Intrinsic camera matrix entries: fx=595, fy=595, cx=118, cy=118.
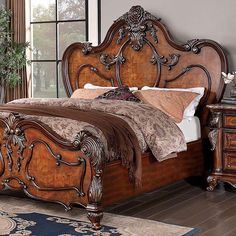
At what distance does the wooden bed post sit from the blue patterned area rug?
10cm

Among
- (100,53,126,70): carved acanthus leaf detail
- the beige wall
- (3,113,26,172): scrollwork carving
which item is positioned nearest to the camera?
(3,113,26,172): scrollwork carving

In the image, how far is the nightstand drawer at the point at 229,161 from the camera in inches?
208

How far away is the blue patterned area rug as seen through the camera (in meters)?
3.94

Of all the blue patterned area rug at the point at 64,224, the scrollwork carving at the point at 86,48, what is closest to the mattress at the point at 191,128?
the blue patterned area rug at the point at 64,224

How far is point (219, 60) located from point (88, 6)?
1.82 meters

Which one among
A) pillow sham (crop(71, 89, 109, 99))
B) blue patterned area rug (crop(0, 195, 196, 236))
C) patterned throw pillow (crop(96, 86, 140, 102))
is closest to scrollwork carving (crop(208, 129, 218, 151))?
patterned throw pillow (crop(96, 86, 140, 102))

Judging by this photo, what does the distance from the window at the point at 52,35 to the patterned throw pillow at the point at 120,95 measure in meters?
1.38

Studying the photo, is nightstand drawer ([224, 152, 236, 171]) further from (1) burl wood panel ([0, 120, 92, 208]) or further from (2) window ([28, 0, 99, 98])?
(2) window ([28, 0, 99, 98])

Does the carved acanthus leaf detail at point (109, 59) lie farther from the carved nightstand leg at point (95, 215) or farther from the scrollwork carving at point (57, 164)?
the carved nightstand leg at point (95, 215)

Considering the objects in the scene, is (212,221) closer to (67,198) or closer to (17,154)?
(67,198)

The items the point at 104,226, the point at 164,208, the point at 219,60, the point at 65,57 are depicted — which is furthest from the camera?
the point at 65,57

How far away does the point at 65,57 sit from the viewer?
22.2 feet

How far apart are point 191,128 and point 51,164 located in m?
1.72

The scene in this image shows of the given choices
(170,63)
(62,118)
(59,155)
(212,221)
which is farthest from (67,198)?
(170,63)
